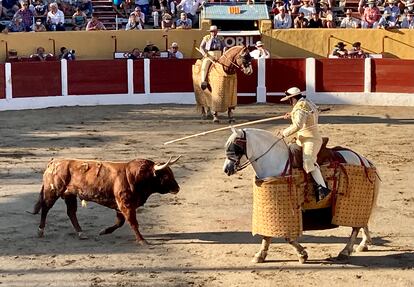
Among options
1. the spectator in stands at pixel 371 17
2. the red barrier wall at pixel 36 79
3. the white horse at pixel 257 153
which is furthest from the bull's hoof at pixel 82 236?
the spectator in stands at pixel 371 17

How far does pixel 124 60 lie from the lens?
62.7 ft

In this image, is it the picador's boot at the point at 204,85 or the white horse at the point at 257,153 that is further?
the picador's boot at the point at 204,85

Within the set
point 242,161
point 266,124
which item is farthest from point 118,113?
point 242,161

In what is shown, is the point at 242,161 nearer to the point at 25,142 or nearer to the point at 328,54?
the point at 25,142

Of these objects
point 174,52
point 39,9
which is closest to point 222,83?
point 174,52

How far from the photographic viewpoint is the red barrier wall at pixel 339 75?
19.0m

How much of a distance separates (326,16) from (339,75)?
308 cm

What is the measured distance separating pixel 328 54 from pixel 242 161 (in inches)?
537

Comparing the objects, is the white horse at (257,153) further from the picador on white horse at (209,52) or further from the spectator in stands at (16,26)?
the spectator in stands at (16,26)

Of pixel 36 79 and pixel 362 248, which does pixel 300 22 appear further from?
pixel 362 248

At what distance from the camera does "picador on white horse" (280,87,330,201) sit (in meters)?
7.74

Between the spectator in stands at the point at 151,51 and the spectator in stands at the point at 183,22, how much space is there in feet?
3.45

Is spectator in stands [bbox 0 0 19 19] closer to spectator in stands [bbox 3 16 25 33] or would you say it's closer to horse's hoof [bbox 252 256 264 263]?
spectator in stands [bbox 3 16 25 33]

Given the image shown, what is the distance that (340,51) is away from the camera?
19.9m
